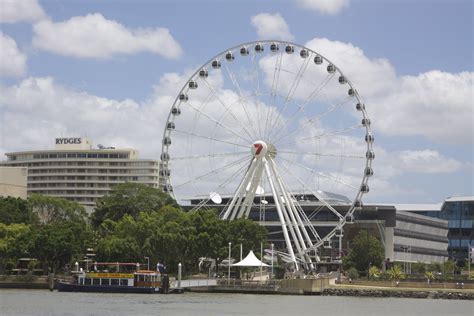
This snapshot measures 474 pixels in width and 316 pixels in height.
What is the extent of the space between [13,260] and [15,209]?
67.3 ft

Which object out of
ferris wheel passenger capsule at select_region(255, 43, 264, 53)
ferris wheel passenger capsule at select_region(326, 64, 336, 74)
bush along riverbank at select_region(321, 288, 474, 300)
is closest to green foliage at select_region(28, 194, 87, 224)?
ferris wheel passenger capsule at select_region(255, 43, 264, 53)

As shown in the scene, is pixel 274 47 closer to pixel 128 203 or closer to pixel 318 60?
pixel 318 60

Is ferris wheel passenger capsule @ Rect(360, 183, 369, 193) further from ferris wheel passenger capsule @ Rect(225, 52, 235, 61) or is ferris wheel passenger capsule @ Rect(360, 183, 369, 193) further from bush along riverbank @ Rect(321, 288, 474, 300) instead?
ferris wheel passenger capsule @ Rect(225, 52, 235, 61)

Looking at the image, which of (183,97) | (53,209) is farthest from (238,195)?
(53,209)

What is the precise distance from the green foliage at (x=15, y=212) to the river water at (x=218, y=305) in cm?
4630

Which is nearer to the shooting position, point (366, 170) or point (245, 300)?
point (245, 300)

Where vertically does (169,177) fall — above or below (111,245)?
above

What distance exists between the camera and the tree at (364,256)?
15875 cm

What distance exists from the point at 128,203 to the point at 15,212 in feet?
67.8

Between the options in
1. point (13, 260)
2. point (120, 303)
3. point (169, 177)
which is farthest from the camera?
point (13, 260)

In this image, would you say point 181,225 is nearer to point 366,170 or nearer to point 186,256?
point 186,256

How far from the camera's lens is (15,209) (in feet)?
522

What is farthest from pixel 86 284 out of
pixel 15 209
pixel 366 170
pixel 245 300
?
pixel 15 209

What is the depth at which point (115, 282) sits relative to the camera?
118562 millimetres
